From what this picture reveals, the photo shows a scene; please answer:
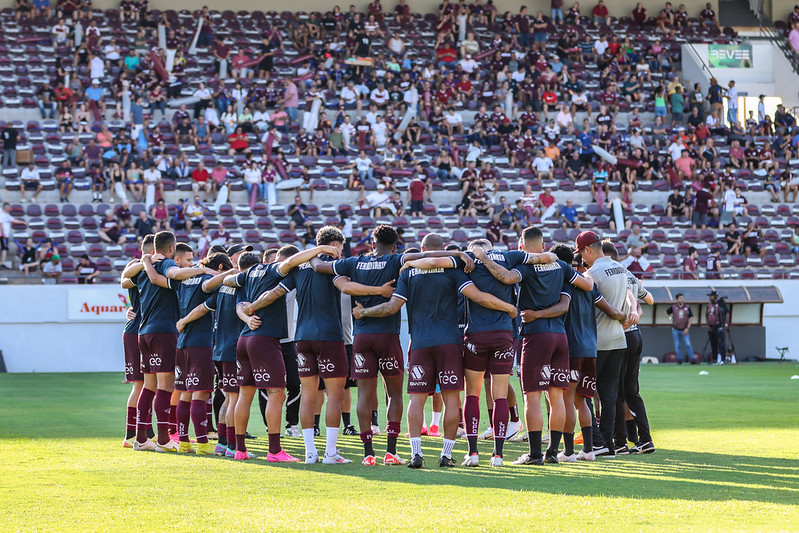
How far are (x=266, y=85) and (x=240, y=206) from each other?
5.84 metres

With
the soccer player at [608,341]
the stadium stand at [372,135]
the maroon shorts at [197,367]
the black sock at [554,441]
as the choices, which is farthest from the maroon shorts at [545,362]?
the stadium stand at [372,135]

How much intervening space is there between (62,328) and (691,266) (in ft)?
55.6

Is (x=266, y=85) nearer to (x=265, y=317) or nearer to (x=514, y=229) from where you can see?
(x=514, y=229)

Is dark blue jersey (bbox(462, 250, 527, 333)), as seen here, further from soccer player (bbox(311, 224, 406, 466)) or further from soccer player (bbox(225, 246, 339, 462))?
soccer player (bbox(225, 246, 339, 462))

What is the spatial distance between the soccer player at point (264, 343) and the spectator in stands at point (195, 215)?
19134 millimetres

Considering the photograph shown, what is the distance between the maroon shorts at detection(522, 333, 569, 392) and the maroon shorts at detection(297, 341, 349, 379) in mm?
1689

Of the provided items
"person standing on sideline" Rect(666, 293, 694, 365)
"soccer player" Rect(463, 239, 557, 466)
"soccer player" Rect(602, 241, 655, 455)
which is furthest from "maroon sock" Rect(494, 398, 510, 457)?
"person standing on sideline" Rect(666, 293, 694, 365)

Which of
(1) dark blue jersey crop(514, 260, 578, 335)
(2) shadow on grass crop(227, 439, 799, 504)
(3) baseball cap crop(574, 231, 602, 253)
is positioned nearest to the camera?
(2) shadow on grass crop(227, 439, 799, 504)

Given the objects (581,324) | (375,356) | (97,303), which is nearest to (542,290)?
(581,324)

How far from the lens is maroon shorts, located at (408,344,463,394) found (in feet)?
31.7

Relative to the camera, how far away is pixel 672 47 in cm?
4056

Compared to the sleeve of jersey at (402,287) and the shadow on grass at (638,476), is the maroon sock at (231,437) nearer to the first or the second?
the shadow on grass at (638,476)

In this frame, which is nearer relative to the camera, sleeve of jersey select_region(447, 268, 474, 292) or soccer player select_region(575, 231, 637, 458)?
sleeve of jersey select_region(447, 268, 474, 292)

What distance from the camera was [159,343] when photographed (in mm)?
11305
